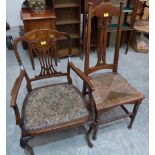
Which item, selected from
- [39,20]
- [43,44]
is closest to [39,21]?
[39,20]

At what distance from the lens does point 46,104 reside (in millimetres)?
1420

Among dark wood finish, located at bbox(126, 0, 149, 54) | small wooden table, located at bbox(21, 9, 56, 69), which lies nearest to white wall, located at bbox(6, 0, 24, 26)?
small wooden table, located at bbox(21, 9, 56, 69)

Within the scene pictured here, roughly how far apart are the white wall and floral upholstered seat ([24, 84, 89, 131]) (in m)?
2.41

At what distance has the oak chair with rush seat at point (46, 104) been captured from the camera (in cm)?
128

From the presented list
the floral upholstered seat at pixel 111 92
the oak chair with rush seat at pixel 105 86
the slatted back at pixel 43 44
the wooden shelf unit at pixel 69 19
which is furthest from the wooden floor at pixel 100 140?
the wooden shelf unit at pixel 69 19

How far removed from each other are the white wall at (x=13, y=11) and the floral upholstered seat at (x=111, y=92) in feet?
7.95

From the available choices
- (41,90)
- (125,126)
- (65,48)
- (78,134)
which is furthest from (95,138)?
(65,48)

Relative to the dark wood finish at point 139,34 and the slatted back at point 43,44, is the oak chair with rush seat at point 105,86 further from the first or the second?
the dark wood finish at point 139,34

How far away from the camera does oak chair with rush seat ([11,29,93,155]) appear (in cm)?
128

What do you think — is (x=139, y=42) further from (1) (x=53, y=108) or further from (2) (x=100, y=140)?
(1) (x=53, y=108)

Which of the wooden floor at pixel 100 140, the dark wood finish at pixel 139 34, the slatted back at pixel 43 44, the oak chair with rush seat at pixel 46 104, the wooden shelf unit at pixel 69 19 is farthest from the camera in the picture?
the dark wood finish at pixel 139 34

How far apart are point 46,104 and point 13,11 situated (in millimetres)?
2641

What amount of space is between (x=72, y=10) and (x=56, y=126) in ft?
5.83

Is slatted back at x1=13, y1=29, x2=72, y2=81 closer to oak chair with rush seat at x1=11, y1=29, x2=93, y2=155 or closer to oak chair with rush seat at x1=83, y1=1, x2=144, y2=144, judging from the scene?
oak chair with rush seat at x1=11, y1=29, x2=93, y2=155
